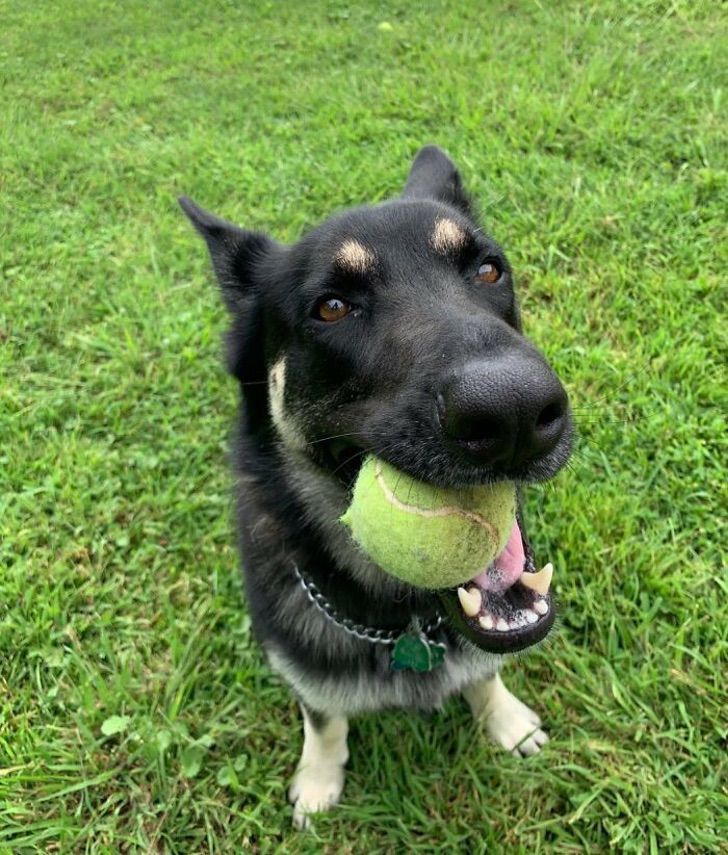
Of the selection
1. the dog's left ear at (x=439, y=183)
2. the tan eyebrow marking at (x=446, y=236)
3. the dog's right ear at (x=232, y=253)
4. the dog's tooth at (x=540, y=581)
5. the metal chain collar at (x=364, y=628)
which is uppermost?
the tan eyebrow marking at (x=446, y=236)

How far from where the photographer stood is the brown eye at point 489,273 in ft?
7.97

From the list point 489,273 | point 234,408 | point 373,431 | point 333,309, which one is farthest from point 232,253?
point 234,408

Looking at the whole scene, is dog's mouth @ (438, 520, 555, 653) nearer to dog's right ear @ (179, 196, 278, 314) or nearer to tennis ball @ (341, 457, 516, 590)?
tennis ball @ (341, 457, 516, 590)

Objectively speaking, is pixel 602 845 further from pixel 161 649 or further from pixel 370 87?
pixel 370 87

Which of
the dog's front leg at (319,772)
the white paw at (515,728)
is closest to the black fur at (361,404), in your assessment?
the dog's front leg at (319,772)

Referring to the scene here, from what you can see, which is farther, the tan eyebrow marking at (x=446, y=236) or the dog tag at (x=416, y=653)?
the dog tag at (x=416, y=653)

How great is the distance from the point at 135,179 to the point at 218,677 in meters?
5.20

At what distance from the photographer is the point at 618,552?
326 cm

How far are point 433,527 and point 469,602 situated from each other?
416 millimetres

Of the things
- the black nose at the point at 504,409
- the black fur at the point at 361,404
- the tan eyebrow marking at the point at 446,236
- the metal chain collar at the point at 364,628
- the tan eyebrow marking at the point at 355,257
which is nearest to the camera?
the black nose at the point at 504,409

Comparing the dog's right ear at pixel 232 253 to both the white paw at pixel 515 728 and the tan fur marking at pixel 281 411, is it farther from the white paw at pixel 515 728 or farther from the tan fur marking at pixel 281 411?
the white paw at pixel 515 728

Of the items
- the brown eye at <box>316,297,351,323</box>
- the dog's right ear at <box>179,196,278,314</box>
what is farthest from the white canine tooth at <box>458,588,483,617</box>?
the dog's right ear at <box>179,196,278,314</box>

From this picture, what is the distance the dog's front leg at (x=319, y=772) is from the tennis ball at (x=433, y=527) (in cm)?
126

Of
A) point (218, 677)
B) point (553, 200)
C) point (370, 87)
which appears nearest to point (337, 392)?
point (218, 677)
